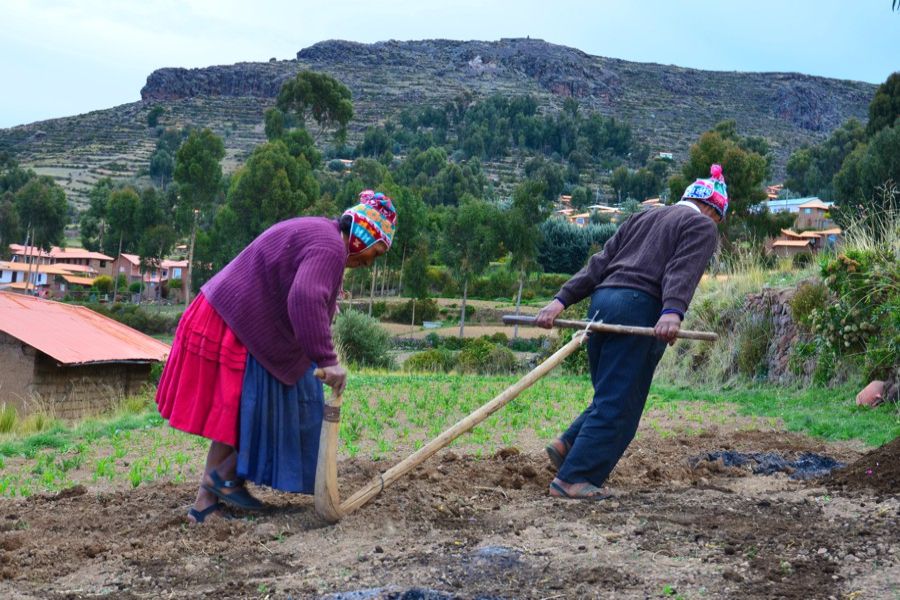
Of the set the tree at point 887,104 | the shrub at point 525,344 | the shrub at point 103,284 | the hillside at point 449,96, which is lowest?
the shrub at point 103,284

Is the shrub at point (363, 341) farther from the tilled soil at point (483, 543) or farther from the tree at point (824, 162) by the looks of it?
the tree at point (824, 162)

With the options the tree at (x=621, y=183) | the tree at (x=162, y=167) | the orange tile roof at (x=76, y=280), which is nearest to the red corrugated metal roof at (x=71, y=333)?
the orange tile roof at (x=76, y=280)

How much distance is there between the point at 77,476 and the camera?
7.02 meters

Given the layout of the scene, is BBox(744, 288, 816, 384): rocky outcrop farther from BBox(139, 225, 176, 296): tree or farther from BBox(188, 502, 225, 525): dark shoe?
BBox(139, 225, 176, 296): tree

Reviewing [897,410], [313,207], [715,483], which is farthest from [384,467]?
[313,207]

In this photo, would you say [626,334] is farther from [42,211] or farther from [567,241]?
[42,211]

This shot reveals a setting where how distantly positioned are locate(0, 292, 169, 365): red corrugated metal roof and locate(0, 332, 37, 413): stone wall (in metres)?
0.22

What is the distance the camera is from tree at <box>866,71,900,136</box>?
4875 cm

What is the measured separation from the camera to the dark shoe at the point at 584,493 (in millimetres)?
5234

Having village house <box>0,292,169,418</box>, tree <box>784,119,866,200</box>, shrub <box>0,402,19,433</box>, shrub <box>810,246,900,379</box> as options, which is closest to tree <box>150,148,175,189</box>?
tree <box>784,119,866,200</box>

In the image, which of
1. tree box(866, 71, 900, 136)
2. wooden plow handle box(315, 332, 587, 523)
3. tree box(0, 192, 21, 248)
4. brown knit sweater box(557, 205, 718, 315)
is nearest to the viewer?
wooden plow handle box(315, 332, 587, 523)

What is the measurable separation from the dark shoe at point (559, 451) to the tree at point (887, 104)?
48.2 m

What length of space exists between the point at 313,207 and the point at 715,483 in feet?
158

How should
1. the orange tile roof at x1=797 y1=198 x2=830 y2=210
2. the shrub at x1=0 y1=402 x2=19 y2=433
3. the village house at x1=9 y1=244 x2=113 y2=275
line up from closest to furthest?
the shrub at x1=0 y1=402 x2=19 y2=433 → the orange tile roof at x1=797 y1=198 x2=830 y2=210 → the village house at x1=9 y1=244 x2=113 y2=275
